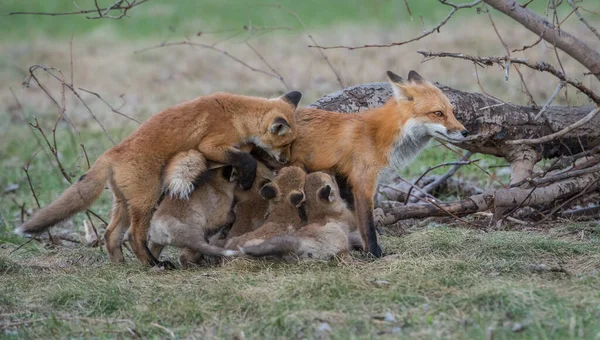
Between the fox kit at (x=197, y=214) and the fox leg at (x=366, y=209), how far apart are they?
4.12ft

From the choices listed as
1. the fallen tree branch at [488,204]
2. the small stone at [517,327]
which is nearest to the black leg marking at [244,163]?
the fallen tree branch at [488,204]

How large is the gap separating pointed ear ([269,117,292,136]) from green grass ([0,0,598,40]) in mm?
18665

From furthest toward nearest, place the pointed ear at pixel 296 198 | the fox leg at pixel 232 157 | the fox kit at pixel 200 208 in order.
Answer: the fox leg at pixel 232 157
the pointed ear at pixel 296 198
the fox kit at pixel 200 208

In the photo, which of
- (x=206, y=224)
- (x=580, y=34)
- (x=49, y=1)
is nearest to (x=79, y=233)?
(x=206, y=224)

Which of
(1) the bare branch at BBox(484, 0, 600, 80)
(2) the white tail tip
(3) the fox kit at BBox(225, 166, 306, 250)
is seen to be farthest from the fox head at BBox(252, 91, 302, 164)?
(1) the bare branch at BBox(484, 0, 600, 80)

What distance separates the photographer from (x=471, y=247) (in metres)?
7.58

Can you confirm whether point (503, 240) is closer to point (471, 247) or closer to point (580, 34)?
point (471, 247)

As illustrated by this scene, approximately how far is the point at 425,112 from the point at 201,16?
2472cm

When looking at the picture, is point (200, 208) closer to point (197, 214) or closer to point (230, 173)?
point (197, 214)

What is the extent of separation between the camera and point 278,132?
792 cm

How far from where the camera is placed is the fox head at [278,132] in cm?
789

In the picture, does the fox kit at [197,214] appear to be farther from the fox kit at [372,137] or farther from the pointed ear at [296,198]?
the fox kit at [372,137]

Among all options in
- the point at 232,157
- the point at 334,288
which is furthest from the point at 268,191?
the point at 334,288

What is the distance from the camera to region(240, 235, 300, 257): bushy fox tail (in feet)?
23.3
